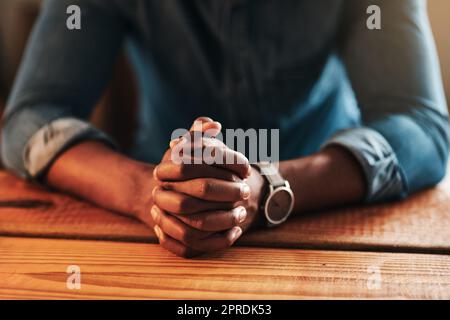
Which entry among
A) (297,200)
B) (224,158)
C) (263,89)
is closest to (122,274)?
(224,158)

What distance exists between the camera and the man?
26.5 inches

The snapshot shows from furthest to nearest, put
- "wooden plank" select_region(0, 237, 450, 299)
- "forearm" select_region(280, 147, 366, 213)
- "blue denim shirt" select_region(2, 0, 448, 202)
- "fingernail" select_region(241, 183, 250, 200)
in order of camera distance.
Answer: "blue denim shirt" select_region(2, 0, 448, 202) → "forearm" select_region(280, 147, 366, 213) → "fingernail" select_region(241, 183, 250, 200) → "wooden plank" select_region(0, 237, 450, 299)

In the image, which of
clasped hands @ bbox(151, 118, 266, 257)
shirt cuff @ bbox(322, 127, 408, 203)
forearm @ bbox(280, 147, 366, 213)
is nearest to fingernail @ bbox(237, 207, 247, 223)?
clasped hands @ bbox(151, 118, 266, 257)

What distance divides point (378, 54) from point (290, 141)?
10.1 inches

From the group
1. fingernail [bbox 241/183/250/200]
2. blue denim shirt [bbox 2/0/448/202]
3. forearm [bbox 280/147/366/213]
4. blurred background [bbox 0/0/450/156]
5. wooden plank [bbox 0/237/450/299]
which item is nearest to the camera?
wooden plank [bbox 0/237/450/299]

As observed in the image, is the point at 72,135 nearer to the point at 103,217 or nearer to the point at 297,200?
the point at 103,217

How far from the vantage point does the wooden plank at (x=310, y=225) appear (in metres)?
0.62

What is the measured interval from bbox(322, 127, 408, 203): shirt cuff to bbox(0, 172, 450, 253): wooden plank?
0.07ft

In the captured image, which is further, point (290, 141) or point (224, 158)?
point (290, 141)

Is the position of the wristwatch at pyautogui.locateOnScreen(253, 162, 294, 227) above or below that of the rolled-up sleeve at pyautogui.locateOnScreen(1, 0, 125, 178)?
below

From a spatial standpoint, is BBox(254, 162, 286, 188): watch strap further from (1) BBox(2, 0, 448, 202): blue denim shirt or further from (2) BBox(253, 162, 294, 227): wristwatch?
(1) BBox(2, 0, 448, 202): blue denim shirt
